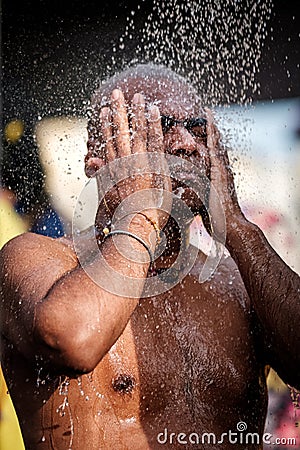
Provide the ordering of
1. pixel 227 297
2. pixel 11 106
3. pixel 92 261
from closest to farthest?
pixel 92 261, pixel 227 297, pixel 11 106

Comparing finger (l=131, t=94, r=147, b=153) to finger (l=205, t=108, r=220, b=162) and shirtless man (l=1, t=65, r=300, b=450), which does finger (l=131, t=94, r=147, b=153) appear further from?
finger (l=205, t=108, r=220, b=162)

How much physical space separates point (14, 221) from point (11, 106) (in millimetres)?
629

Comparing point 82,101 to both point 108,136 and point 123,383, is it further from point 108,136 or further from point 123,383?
point 123,383

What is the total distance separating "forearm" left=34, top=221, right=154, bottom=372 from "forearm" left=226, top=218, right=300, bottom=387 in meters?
0.31

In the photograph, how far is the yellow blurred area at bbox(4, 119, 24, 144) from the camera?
139 inches

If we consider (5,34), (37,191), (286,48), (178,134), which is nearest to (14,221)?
(37,191)

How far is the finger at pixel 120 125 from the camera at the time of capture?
4.93ft

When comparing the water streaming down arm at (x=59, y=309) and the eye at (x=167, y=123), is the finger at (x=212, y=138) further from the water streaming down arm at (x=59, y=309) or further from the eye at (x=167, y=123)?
the water streaming down arm at (x=59, y=309)

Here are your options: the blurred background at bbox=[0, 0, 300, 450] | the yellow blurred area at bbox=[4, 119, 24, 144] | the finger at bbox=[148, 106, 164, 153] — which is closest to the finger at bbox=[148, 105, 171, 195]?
the finger at bbox=[148, 106, 164, 153]

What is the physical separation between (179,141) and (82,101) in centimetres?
226

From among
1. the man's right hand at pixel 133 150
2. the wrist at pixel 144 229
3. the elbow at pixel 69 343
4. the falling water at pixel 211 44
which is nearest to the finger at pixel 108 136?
the man's right hand at pixel 133 150

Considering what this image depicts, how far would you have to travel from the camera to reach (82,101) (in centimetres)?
381

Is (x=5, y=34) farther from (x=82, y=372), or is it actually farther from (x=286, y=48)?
(x=82, y=372)

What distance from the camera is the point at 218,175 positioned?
1636 mm
